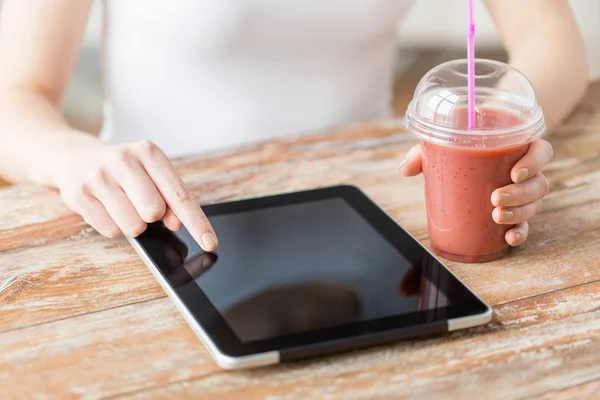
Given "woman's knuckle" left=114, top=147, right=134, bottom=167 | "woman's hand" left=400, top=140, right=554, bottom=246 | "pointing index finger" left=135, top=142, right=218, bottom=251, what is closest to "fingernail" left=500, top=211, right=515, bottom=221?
"woman's hand" left=400, top=140, right=554, bottom=246

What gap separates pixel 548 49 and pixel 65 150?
714 millimetres

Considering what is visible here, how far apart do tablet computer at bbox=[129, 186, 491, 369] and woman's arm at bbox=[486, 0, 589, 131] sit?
1.22ft

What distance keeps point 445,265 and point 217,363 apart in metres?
0.28

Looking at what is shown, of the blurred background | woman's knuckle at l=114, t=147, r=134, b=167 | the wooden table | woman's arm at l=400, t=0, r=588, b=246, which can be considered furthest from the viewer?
the blurred background

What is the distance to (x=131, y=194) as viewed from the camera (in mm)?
826

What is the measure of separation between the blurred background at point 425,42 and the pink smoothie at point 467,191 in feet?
7.68

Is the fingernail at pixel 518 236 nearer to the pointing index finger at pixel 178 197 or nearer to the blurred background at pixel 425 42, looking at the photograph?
the pointing index finger at pixel 178 197

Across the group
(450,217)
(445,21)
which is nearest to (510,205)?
(450,217)

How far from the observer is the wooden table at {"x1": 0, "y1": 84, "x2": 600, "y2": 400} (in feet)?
1.98

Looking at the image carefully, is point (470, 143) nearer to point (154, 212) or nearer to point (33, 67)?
point (154, 212)

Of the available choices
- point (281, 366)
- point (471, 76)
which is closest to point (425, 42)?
point (471, 76)

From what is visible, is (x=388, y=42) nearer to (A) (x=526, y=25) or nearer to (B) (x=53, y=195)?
(A) (x=526, y=25)

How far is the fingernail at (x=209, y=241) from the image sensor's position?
30.7 inches

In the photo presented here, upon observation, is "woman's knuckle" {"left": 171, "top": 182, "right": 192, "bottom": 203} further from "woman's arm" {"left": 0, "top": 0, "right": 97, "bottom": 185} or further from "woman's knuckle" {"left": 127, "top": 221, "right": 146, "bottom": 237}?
"woman's arm" {"left": 0, "top": 0, "right": 97, "bottom": 185}
